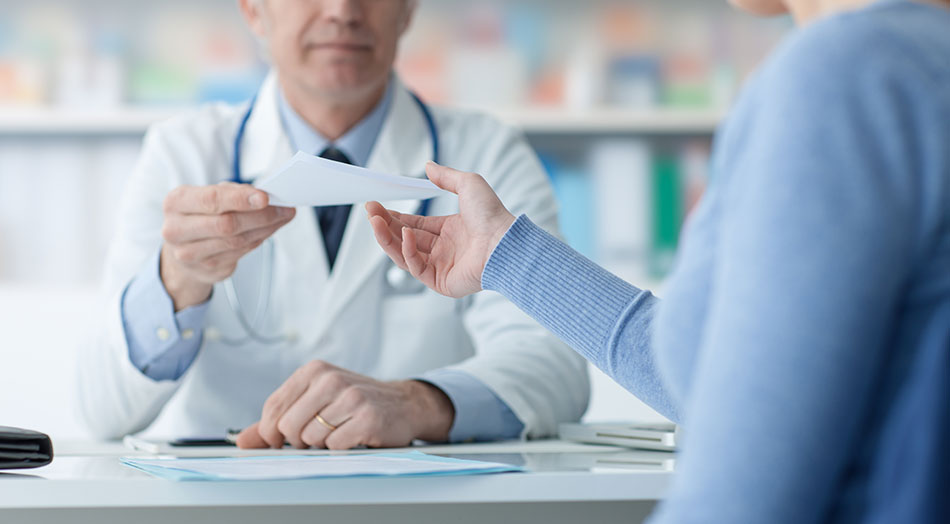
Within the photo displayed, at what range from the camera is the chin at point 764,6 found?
77 centimetres

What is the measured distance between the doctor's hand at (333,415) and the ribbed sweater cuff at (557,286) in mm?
269

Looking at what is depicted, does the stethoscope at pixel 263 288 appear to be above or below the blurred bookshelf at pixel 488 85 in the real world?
below

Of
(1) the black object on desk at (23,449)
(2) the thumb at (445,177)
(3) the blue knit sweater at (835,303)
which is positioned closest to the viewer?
(3) the blue knit sweater at (835,303)

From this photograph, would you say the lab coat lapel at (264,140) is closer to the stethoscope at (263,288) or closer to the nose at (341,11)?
the stethoscope at (263,288)

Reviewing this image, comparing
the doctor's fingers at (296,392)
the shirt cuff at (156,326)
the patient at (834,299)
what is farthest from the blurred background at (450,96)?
the patient at (834,299)

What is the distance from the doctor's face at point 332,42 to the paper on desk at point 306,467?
818 millimetres

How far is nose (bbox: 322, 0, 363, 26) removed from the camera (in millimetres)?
1575

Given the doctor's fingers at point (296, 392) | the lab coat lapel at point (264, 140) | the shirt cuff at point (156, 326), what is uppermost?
the lab coat lapel at point (264, 140)

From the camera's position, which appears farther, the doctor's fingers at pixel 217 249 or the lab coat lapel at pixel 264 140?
the lab coat lapel at pixel 264 140

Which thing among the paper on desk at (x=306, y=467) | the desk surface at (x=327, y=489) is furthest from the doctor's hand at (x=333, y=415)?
the desk surface at (x=327, y=489)

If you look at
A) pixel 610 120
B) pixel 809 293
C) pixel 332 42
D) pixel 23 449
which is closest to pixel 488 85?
pixel 610 120

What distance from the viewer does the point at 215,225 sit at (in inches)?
44.4

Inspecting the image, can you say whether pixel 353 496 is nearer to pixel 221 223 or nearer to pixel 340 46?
pixel 221 223

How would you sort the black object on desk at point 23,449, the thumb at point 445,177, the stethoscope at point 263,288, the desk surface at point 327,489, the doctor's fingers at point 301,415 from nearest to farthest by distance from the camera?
1. the desk surface at point 327,489
2. the black object on desk at point 23,449
3. the thumb at point 445,177
4. the doctor's fingers at point 301,415
5. the stethoscope at point 263,288
